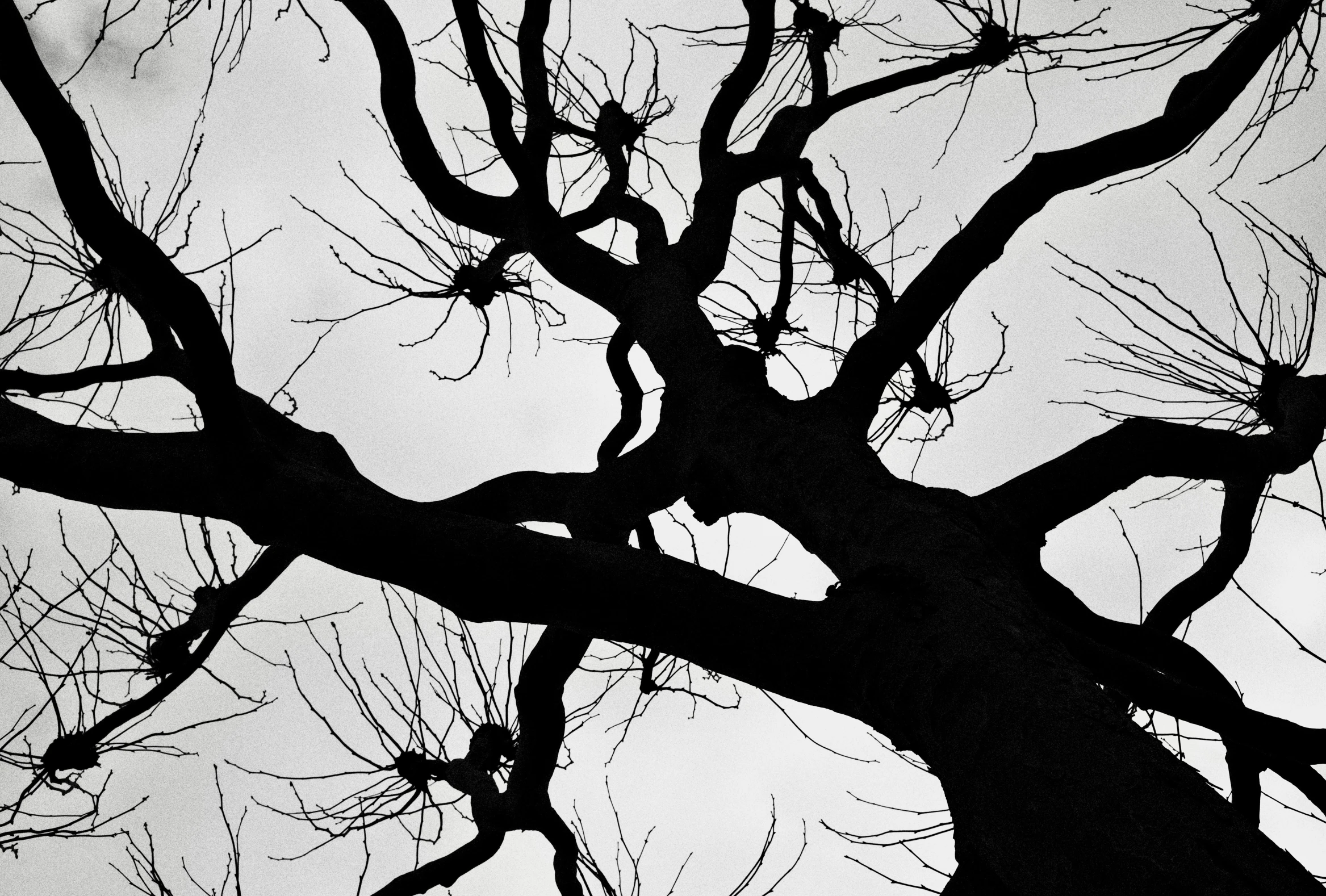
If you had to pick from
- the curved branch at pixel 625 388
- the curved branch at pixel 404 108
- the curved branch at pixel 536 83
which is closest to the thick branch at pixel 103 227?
the curved branch at pixel 404 108

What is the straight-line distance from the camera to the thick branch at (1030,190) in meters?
2.73

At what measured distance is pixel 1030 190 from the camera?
2869 mm

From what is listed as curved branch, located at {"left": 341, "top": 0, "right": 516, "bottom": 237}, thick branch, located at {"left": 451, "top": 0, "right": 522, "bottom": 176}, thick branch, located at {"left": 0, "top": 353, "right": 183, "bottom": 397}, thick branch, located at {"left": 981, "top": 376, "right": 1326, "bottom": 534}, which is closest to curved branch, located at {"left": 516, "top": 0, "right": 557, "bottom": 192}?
curved branch, located at {"left": 341, "top": 0, "right": 516, "bottom": 237}

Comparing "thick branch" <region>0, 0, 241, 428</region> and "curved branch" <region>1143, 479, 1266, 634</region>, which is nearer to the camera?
"thick branch" <region>0, 0, 241, 428</region>

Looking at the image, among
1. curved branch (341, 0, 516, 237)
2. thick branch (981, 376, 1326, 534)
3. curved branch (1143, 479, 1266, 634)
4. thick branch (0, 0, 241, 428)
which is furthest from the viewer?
curved branch (341, 0, 516, 237)

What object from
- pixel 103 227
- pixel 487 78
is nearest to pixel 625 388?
pixel 487 78

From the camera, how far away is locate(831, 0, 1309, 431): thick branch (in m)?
2.73

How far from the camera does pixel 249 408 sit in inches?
116

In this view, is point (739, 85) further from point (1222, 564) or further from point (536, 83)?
point (1222, 564)

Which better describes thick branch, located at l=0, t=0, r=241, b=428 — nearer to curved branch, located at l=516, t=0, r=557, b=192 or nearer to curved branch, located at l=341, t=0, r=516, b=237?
curved branch, located at l=341, t=0, r=516, b=237

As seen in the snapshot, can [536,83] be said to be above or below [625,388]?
above

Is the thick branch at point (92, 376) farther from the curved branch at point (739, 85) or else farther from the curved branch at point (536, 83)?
the curved branch at point (739, 85)

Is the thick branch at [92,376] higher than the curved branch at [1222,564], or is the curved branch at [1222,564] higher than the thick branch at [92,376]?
the thick branch at [92,376]

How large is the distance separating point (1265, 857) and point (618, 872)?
3357 millimetres
